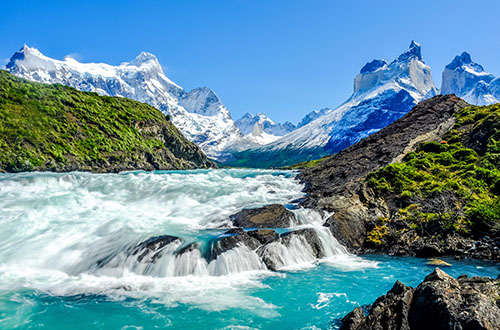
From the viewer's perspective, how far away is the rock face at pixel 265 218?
21.3 meters

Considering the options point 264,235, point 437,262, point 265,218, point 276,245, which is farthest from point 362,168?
point 276,245

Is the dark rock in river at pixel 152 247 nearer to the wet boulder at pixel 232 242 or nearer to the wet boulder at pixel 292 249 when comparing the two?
the wet boulder at pixel 232 242

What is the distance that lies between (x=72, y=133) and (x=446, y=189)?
66877 millimetres

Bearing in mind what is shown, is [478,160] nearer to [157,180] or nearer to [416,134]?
[416,134]

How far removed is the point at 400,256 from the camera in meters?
18.5

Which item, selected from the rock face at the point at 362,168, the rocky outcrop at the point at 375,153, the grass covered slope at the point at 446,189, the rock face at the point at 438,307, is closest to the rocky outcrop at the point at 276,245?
the rock face at the point at 362,168

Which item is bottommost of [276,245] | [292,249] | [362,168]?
[292,249]

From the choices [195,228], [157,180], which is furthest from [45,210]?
[157,180]

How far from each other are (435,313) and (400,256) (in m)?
11.6

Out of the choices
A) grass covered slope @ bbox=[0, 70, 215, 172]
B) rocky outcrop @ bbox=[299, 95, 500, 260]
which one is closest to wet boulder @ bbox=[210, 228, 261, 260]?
rocky outcrop @ bbox=[299, 95, 500, 260]

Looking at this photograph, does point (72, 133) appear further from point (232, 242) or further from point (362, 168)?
point (232, 242)

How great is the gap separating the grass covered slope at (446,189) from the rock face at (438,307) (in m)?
11.2

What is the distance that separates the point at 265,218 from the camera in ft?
72.3

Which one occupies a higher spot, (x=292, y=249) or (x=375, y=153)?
(x=375, y=153)
